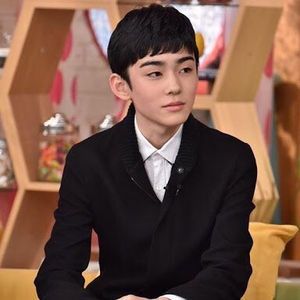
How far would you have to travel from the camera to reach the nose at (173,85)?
175cm

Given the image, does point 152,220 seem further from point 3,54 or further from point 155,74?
point 3,54

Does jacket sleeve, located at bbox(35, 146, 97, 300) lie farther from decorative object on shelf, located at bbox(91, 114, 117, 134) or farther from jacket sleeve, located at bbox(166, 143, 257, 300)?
decorative object on shelf, located at bbox(91, 114, 117, 134)

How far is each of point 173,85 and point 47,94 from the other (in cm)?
172

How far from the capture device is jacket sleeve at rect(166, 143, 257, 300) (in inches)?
68.6

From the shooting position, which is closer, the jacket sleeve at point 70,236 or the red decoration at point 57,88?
the jacket sleeve at point 70,236

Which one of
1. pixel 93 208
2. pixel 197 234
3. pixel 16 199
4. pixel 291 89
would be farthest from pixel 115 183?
pixel 291 89

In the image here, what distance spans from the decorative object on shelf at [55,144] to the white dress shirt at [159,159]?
1425 mm

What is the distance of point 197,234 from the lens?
1.80m

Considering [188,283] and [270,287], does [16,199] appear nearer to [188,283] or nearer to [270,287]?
[270,287]

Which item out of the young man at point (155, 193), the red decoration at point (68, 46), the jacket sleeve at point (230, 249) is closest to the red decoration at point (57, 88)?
the red decoration at point (68, 46)

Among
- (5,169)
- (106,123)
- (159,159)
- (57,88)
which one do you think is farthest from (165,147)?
(57,88)

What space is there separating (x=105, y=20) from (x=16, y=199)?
782mm

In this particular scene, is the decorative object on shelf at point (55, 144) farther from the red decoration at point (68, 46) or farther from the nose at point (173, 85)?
the nose at point (173, 85)

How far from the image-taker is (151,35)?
1.78 m
